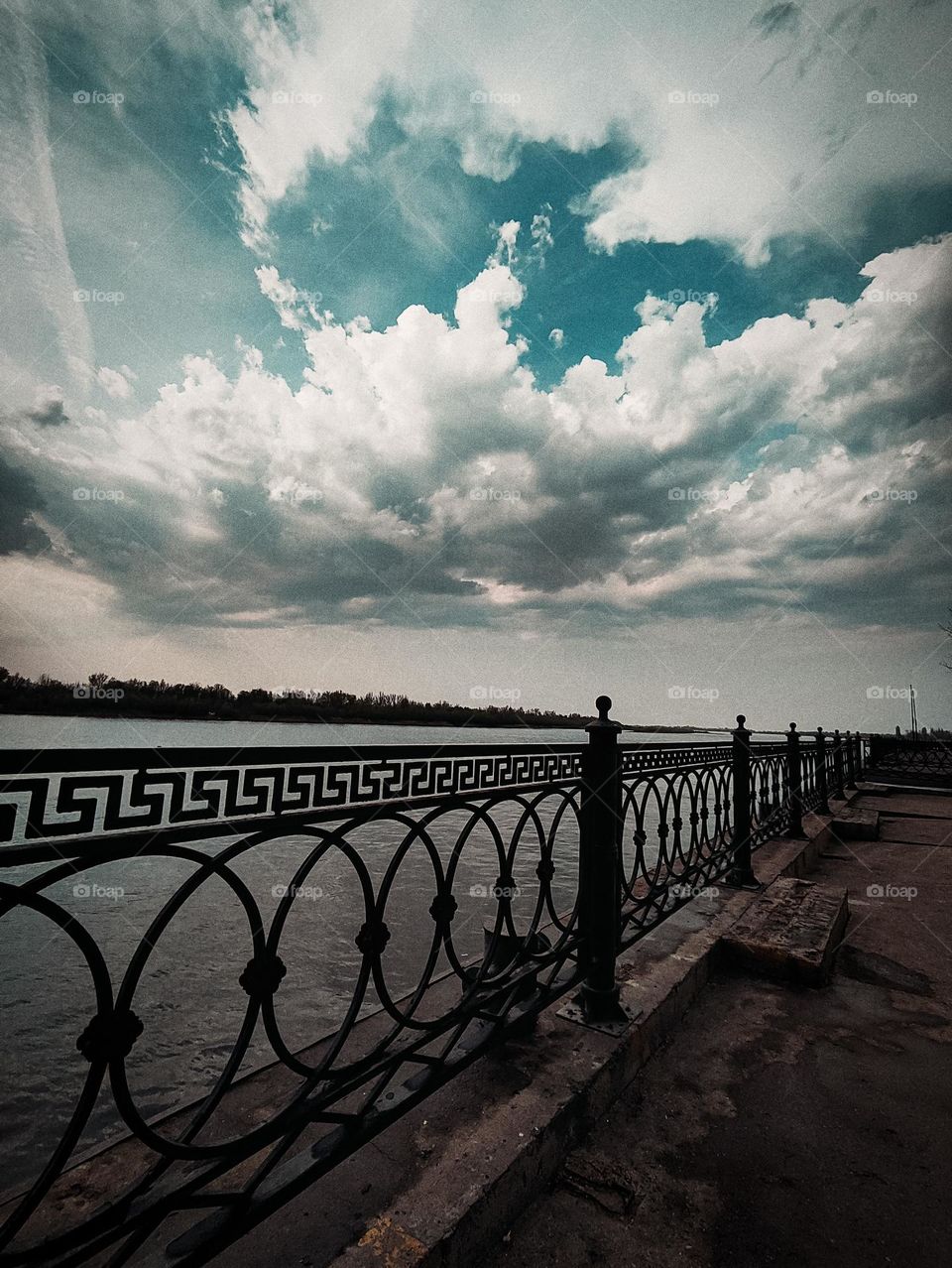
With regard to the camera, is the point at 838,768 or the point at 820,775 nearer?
the point at 820,775

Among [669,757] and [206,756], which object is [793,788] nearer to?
[669,757]

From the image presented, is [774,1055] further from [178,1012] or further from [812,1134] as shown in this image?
[178,1012]

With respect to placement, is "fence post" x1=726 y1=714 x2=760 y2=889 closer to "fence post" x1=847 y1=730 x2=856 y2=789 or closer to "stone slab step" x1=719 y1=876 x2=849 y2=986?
"stone slab step" x1=719 y1=876 x2=849 y2=986

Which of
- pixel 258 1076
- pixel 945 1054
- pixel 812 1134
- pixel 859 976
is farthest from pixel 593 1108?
pixel 859 976

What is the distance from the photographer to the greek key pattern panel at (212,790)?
1082 mm

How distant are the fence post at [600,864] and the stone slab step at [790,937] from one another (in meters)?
1.25

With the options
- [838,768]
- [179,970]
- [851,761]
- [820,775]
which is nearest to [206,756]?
[179,970]

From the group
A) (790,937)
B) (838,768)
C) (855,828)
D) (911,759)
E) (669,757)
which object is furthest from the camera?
(911,759)

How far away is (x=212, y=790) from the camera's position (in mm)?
1343

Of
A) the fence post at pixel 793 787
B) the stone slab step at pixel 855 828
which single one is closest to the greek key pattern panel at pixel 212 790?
the fence post at pixel 793 787

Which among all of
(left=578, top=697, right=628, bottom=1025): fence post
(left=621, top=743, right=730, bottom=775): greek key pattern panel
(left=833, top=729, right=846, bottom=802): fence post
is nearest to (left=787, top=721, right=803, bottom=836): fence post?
(left=621, top=743, right=730, bottom=775): greek key pattern panel

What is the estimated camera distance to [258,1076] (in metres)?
2.26

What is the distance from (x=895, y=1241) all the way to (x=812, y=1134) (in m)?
0.47

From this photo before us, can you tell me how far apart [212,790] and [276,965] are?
0.50 meters
